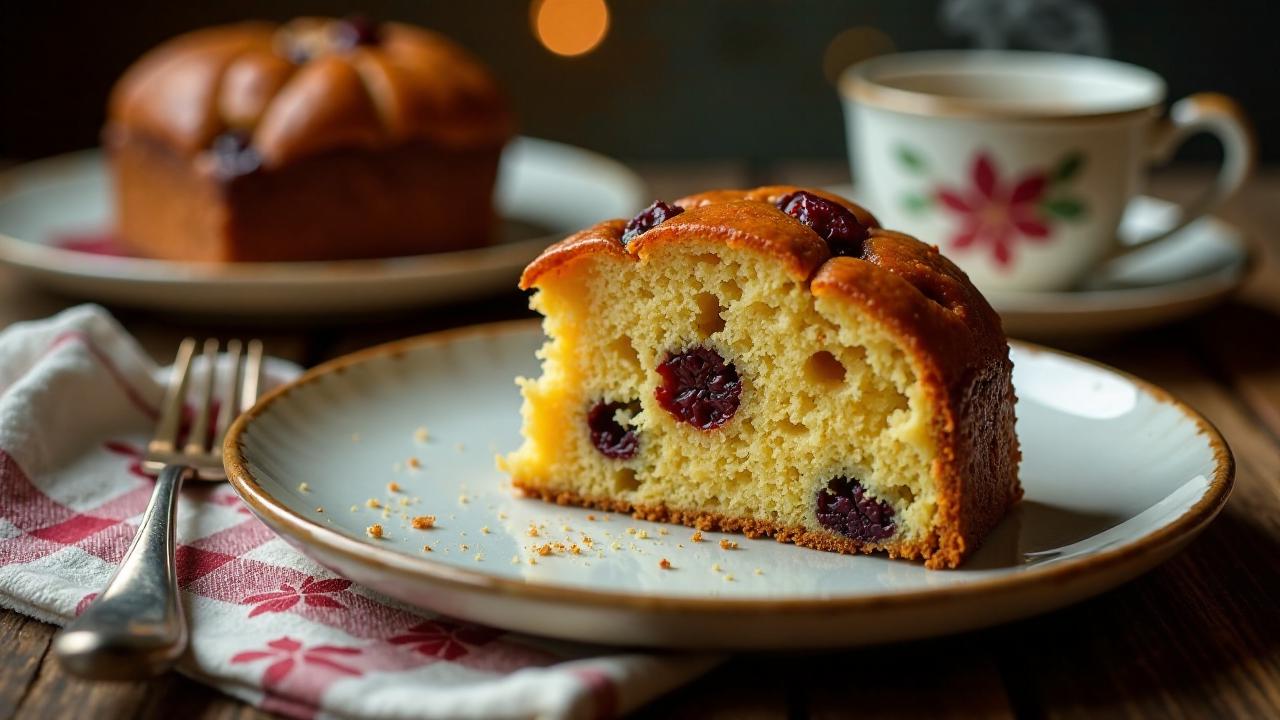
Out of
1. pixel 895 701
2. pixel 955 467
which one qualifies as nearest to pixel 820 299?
pixel 955 467

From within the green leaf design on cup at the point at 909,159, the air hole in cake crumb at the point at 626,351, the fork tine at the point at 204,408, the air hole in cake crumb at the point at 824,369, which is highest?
the air hole in cake crumb at the point at 824,369

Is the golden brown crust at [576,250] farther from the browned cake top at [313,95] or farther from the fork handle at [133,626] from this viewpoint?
the browned cake top at [313,95]

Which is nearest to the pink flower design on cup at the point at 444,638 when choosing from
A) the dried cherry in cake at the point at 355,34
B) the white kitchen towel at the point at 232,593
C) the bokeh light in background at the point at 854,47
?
the white kitchen towel at the point at 232,593

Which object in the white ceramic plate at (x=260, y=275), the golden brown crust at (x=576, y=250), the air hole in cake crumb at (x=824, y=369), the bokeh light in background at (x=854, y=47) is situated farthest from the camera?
the bokeh light in background at (x=854, y=47)

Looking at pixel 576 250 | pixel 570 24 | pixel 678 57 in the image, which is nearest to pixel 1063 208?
pixel 576 250

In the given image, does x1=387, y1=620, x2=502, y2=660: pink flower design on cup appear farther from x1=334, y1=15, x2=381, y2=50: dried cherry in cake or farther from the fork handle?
x1=334, y1=15, x2=381, y2=50: dried cherry in cake

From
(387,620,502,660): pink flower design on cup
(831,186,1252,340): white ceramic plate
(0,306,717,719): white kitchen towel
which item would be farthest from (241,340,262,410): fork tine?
(831,186,1252,340): white ceramic plate
